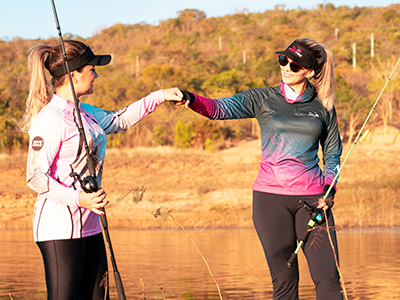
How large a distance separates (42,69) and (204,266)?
5.92 m

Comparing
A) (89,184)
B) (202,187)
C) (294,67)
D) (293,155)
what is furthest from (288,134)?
(202,187)

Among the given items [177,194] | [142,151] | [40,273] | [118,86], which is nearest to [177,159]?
[142,151]

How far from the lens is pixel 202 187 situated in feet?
58.2

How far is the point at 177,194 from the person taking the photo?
17.3m

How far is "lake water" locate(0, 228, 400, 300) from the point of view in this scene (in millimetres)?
6766

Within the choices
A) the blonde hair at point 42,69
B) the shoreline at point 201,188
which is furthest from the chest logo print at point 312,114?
the shoreline at point 201,188

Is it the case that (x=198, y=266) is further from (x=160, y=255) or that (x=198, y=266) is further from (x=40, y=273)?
(x=40, y=273)

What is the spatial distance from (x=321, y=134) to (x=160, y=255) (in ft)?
20.4

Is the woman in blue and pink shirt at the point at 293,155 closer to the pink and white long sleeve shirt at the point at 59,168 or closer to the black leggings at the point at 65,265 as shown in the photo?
the pink and white long sleeve shirt at the point at 59,168

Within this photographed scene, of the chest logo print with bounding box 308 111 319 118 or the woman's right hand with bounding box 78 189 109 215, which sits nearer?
the woman's right hand with bounding box 78 189 109 215

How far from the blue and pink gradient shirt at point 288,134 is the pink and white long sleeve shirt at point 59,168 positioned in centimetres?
89

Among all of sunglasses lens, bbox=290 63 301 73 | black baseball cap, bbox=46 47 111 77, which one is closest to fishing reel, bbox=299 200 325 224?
sunglasses lens, bbox=290 63 301 73

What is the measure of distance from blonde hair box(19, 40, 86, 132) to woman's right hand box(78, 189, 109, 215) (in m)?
0.47

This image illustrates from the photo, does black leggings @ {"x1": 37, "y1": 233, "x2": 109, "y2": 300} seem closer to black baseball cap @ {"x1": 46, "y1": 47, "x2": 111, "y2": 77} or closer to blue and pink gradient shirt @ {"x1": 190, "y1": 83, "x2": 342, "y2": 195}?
black baseball cap @ {"x1": 46, "y1": 47, "x2": 111, "y2": 77}
